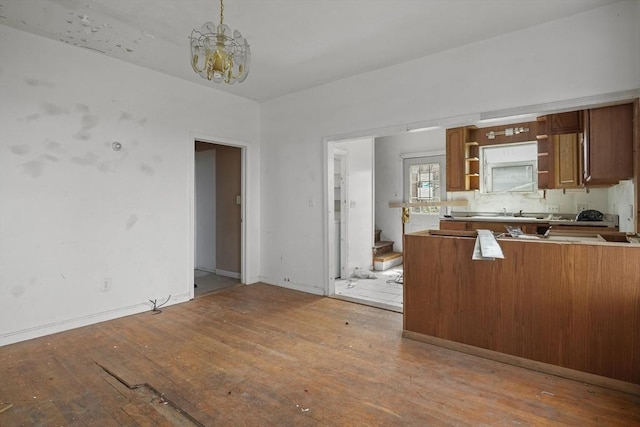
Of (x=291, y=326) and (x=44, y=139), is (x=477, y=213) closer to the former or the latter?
(x=291, y=326)

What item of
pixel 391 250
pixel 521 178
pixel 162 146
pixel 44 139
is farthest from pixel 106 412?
pixel 521 178

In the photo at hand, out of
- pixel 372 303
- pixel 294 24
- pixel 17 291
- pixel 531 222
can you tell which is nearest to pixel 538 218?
pixel 531 222

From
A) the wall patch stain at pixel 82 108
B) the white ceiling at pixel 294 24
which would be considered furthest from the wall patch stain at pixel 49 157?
the white ceiling at pixel 294 24

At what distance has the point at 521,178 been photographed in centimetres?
553

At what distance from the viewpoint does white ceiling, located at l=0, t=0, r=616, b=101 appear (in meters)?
2.56

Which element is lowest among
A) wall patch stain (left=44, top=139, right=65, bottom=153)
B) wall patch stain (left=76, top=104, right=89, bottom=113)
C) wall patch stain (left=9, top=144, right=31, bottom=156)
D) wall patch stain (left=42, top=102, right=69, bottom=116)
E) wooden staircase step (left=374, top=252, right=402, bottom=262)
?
wooden staircase step (left=374, top=252, right=402, bottom=262)

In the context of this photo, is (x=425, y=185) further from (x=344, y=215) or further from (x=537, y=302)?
(x=537, y=302)

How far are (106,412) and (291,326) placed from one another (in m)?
1.63

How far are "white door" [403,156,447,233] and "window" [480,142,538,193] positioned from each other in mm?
732

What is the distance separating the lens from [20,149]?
2871 millimetres

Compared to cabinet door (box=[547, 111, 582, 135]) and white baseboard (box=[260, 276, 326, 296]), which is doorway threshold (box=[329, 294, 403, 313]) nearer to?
white baseboard (box=[260, 276, 326, 296])

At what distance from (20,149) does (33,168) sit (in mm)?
179

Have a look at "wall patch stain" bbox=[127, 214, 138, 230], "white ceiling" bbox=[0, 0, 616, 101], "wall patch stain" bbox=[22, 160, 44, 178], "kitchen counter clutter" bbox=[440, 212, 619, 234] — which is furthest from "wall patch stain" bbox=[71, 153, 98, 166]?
"kitchen counter clutter" bbox=[440, 212, 619, 234]

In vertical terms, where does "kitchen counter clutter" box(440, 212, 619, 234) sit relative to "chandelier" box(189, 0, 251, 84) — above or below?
below
